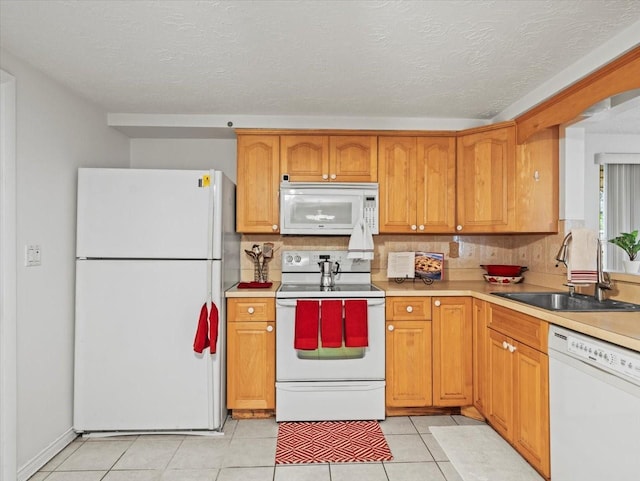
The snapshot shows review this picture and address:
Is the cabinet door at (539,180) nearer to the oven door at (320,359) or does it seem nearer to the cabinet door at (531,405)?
the cabinet door at (531,405)

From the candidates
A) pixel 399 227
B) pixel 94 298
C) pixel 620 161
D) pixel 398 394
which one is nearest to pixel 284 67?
pixel 399 227

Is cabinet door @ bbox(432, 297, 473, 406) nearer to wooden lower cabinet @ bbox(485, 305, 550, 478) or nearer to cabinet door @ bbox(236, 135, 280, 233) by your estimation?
wooden lower cabinet @ bbox(485, 305, 550, 478)

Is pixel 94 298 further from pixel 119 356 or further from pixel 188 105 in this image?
pixel 188 105

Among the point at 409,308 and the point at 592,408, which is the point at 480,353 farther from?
the point at 592,408

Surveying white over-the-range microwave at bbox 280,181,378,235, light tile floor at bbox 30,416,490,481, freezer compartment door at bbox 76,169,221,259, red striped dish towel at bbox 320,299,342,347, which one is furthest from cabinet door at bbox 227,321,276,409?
white over-the-range microwave at bbox 280,181,378,235

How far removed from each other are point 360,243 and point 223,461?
69.1 inches

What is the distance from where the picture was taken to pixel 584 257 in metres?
2.42

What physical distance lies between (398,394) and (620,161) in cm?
236

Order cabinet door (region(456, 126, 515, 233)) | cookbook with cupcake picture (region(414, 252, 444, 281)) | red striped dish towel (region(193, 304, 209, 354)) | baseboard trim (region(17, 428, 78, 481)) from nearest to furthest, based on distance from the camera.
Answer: baseboard trim (region(17, 428, 78, 481)) → red striped dish towel (region(193, 304, 209, 354)) → cabinet door (region(456, 126, 515, 233)) → cookbook with cupcake picture (region(414, 252, 444, 281))

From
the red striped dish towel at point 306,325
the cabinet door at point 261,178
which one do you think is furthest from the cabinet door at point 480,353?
the cabinet door at point 261,178

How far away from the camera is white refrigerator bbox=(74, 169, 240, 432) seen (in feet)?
8.84

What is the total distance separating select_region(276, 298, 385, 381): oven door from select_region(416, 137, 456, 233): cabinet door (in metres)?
1.02

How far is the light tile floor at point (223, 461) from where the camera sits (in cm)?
227

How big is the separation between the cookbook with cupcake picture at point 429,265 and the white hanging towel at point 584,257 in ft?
3.82
